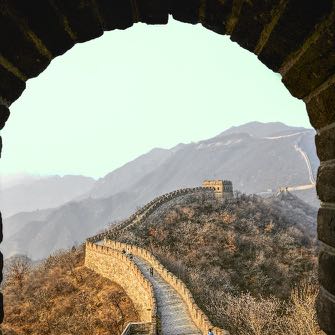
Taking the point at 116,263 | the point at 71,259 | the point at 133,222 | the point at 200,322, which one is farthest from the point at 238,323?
the point at 133,222

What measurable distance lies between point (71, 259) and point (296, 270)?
29.0m

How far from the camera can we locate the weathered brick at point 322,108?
103 inches

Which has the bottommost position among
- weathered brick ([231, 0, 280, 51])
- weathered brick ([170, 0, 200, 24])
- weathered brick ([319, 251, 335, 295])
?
weathered brick ([319, 251, 335, 295])

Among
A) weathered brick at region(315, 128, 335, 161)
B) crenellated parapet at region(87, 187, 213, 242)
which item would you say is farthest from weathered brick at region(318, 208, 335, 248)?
crenellated parapet at region(87, 187, 213, 242)

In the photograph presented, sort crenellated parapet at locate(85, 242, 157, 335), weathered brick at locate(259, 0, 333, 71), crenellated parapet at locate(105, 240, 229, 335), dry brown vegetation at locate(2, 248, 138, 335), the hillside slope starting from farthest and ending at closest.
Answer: the hillside slope → dry brown vegetation at locate(2, 248, 138, 335) → crenellated parapet at locate(85, 242, 157, 335) → crenellated parapet at locate(105, 240, 229, 335) → weathered brick at locate(259, 0, 333, 71)

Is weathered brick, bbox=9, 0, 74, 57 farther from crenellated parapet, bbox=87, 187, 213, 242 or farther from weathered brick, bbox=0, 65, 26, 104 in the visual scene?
crenellated parapet, bbox=87, 187, 213, 242

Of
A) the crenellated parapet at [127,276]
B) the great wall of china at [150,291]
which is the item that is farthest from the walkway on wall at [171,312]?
the crenellated parapet at [127,276]

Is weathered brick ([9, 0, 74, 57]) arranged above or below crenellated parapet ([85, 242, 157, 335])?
above

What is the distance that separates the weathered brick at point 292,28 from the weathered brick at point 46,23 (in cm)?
160

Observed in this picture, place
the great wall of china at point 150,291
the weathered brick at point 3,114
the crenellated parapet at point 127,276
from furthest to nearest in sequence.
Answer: the crenellated parapet at point 127,276 < the great wall of china at point 150,291 < the weathered brick at point 3,114

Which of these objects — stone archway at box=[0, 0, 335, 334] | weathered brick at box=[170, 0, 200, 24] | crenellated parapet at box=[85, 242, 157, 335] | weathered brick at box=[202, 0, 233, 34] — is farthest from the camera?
crenellated parapet at box=[85, 242, 157, 335]

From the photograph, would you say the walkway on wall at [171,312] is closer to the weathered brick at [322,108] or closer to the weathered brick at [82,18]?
the weathered brick at [322,108]

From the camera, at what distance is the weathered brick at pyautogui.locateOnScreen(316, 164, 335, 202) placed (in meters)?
2.71

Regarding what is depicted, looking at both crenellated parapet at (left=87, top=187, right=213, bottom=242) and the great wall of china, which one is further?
crenellated parapet at (left=87, top=187, right=213, bottom=242)
